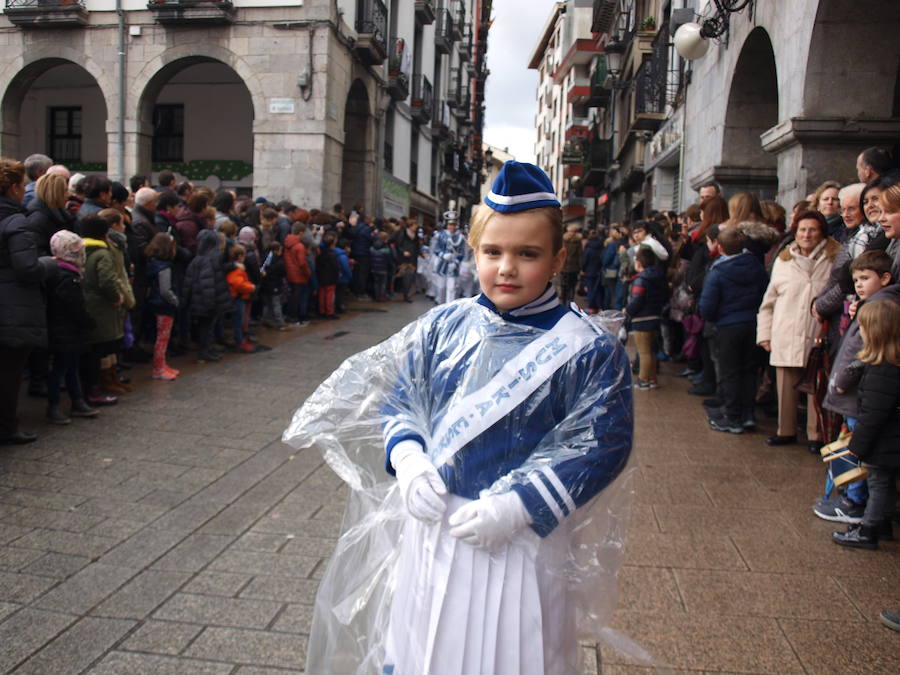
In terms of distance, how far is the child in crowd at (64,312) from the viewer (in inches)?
230

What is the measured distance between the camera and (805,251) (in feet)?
19.6

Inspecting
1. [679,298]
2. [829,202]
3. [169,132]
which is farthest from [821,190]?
[169,132]

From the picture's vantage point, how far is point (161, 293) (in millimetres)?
7945

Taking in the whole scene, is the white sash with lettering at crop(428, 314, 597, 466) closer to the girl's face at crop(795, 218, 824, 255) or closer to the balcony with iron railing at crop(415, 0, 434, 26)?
the girl's face at crop(795, 218, 824, 255)

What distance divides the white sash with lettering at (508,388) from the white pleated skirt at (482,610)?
0.16 m

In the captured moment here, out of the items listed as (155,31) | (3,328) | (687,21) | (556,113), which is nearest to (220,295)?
(3,328)

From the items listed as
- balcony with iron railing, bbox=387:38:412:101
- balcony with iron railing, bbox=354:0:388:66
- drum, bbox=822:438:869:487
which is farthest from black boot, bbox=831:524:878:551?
balcony with iron railing, bbox=387:38:412:101

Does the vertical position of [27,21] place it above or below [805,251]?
above

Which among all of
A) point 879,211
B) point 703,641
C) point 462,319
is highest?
point 879,211

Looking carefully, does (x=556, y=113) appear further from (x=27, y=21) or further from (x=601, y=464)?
(x=601, y=464)

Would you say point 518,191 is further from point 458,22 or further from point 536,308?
point 458,22

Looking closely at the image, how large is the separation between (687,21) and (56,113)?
1966 cm

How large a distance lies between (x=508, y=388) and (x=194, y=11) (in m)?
18.5

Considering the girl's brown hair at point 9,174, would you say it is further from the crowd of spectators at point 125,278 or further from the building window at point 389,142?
the building window at point 389,142
